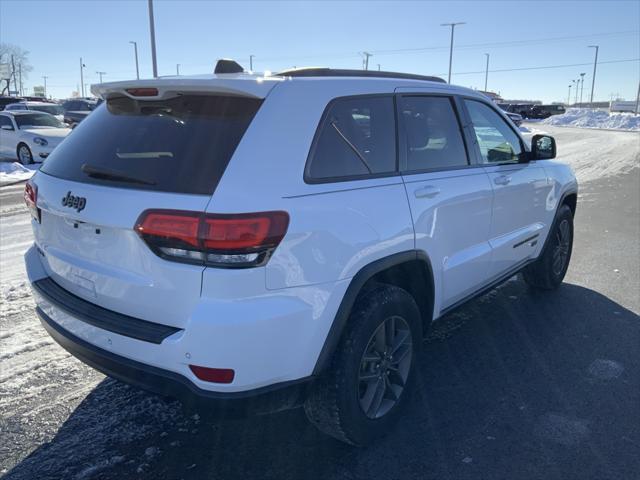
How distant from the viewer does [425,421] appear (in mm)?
3166

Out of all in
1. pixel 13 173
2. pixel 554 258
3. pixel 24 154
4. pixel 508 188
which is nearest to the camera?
pixel 508 188

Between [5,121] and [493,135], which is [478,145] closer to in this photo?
[493,135]

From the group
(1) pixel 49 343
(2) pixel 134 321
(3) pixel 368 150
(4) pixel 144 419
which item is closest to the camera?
(2) pixel 134 321

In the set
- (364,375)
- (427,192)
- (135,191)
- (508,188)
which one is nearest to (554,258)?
(508,188)

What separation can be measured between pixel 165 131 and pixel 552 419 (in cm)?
268

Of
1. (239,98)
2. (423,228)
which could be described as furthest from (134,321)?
(423,228)

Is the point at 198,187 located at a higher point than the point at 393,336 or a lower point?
higher

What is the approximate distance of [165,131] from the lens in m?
2.56

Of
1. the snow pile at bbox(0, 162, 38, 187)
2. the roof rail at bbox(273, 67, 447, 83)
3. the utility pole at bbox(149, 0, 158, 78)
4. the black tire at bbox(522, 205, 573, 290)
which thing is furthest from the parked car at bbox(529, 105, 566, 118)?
the roof rail at bbox(273, 67, 447, 83)

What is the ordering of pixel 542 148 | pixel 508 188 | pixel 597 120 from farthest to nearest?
1. pixel 597 120
2. pixel 542 148
3. pixel 508 188

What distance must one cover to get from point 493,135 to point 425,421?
2281 millimetres

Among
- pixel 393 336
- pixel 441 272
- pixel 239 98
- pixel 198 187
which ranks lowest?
pixel 393 336

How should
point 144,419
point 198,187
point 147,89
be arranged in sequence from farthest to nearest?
point 144,419
point 147,89
point 198,187

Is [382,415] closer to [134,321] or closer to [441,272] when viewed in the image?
[441,272]
